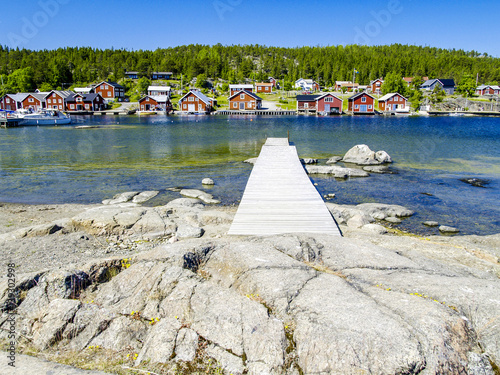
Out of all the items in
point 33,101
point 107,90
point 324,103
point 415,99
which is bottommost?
point 324,103

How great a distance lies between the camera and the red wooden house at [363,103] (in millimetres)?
90312

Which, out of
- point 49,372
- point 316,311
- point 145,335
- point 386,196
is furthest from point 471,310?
point 386,196

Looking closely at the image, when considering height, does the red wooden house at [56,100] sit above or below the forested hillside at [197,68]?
below

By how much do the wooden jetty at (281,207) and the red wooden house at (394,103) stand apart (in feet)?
275

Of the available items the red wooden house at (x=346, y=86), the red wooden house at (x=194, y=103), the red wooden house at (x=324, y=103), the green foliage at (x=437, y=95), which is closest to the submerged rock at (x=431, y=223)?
the red wooden house at (x=324, y=103)

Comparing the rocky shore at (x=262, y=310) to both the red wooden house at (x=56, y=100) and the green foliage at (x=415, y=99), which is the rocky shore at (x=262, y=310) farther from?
the red wooden house at (x=56, y=100)

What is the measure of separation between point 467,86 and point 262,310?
4957 inches

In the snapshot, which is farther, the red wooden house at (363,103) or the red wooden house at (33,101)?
the red wooden house at (33,101)

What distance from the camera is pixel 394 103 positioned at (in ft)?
308

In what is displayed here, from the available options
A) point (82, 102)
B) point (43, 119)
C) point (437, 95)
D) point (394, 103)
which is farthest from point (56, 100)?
point (437, 95)

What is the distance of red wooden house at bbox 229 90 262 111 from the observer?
95625 mm

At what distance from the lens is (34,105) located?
94.8 metres

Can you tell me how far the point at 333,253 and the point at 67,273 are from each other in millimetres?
5406

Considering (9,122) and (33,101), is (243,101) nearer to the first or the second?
(9,122)
